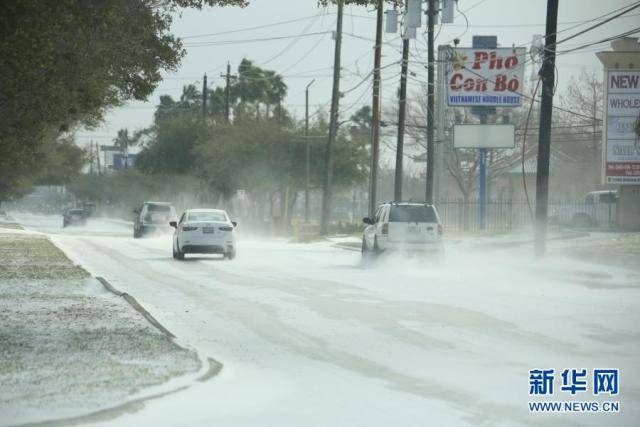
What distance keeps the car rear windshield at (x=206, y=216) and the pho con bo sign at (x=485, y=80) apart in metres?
24.0

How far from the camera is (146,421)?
857cm

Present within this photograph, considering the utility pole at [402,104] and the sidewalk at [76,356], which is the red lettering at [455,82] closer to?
the utility pole at [402,104]

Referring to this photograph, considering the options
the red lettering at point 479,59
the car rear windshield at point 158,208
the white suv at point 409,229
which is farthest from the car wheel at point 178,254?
the red lettering at point 479,59

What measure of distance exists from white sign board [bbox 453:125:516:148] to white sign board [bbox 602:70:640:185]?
280 inches

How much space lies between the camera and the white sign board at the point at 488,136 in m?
57.1

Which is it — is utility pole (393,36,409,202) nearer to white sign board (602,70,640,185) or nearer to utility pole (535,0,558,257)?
white sign board (602,70,640,185)

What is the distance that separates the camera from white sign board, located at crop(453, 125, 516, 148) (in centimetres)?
5706

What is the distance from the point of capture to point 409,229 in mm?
31094

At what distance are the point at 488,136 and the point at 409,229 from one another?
27.1 m

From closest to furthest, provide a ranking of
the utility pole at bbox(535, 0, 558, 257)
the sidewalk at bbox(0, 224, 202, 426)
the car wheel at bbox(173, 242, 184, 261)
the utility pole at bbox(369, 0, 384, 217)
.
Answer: the sidewalk at bbox(0, 224, 202, 426)
the utility pole at bbox(535, 0, 558, 257)
the car wheel at bbox(173, 242, 184, 261)
the utility pole at bbox(369, 0, 384, 217)

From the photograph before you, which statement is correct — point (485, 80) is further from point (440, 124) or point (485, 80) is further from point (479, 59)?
point (440, 124)

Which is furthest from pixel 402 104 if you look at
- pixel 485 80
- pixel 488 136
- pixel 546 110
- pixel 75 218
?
pixel 75 218

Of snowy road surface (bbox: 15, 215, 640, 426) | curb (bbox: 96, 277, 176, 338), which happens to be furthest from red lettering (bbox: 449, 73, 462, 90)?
curb (bbox: 96, 277, 176, 338)

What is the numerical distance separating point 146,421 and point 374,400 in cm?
202
